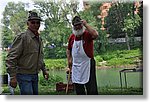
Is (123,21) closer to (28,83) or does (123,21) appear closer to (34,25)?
(34,25)

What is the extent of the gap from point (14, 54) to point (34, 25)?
232 millimetres

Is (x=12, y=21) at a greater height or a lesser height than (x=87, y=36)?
greater

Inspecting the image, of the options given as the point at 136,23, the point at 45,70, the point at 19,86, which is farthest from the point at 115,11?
the point at 19,86

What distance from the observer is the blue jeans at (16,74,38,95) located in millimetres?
2250

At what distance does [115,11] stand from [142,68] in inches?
16.0

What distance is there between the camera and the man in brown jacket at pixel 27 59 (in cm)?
223

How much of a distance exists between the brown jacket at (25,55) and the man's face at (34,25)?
Result: 31 mm

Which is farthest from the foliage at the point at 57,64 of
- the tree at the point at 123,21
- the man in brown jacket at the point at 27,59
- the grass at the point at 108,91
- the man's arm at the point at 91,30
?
the tree at the point at 123,21

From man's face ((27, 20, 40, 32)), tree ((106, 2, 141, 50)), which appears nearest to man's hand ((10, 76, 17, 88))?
man's face ((27, 20, 40, 32))

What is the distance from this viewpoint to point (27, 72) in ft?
7.38

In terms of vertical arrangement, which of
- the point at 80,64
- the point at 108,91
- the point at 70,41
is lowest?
the point at 108,91

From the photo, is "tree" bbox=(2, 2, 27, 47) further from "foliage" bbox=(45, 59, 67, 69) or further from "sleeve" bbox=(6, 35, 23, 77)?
"foliage" bbox=(45, 59, 67, 69)

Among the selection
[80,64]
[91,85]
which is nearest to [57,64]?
[80,64]

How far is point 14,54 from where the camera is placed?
2.23 m
